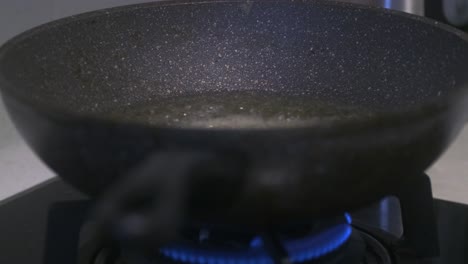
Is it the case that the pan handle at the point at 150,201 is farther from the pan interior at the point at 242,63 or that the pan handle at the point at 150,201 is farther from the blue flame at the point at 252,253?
the pan interior at the point at 242,63

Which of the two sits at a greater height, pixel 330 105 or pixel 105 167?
pixel 105 167

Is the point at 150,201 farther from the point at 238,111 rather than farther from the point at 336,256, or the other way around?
the point at 238,111

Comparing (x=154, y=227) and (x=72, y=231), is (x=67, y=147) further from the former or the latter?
(x=72, y=231)

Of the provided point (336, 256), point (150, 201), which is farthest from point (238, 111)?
point (150, 201)

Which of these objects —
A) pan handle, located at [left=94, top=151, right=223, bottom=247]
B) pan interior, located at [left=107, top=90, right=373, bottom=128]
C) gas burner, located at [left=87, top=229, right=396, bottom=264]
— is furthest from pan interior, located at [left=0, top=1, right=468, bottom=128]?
pan handle, located at [left=94, top=151, right=223, bottom=247]

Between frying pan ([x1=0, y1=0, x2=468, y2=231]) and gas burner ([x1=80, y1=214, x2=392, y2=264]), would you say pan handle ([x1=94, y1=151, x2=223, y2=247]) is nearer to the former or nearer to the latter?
frying pan ([x1=0, y1=0, x2=468, y2=231])

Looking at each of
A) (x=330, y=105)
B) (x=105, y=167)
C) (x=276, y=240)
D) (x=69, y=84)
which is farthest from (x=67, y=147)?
(x=330, y=105)
